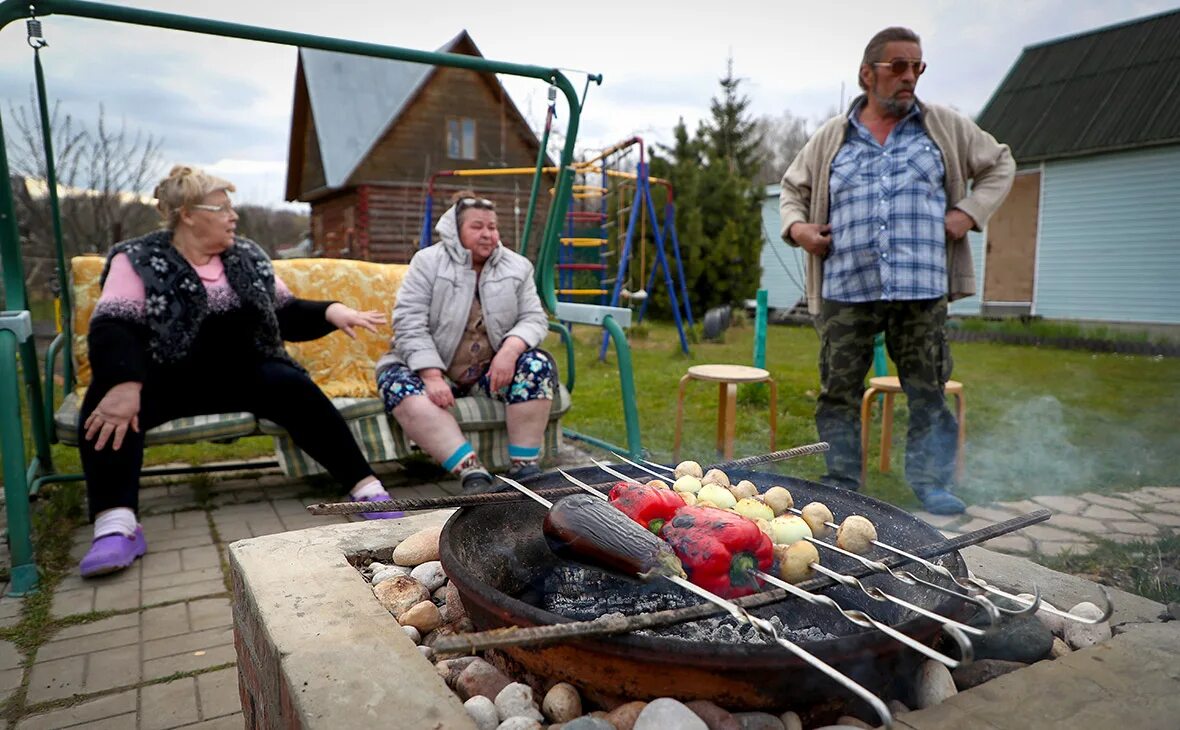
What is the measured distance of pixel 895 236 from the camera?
8.98ft

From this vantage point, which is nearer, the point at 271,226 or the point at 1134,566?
the point at 1134,566

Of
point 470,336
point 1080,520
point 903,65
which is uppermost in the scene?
point 903,65

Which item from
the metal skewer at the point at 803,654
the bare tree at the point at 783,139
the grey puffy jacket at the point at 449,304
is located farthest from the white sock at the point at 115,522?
the bare tree at the point at 783,139

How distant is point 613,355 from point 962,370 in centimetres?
351

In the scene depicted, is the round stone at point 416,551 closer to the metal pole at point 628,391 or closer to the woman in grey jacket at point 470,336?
the woman in grey jacket at point 470,336

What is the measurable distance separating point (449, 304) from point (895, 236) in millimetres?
1787

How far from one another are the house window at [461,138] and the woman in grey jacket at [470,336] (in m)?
13.3

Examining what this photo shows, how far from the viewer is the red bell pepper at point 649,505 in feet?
4.43

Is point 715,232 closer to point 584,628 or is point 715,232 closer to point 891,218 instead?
point 891,218

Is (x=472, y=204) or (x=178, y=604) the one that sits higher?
(x=472, y=204)

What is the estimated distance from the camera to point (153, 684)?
1719 mm

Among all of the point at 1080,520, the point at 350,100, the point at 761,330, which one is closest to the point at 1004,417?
the point at 761,330

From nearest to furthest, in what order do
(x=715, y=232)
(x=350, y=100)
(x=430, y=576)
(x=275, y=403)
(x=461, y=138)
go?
1. (x=430, y=576)
2. (x=275, y=403)
3. (x=715, y=232)
4. (x=350, y=100)
5. (x=461, y=138)

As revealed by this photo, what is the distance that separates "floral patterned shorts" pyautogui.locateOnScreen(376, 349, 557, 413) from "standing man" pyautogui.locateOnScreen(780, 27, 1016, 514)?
1.16m
